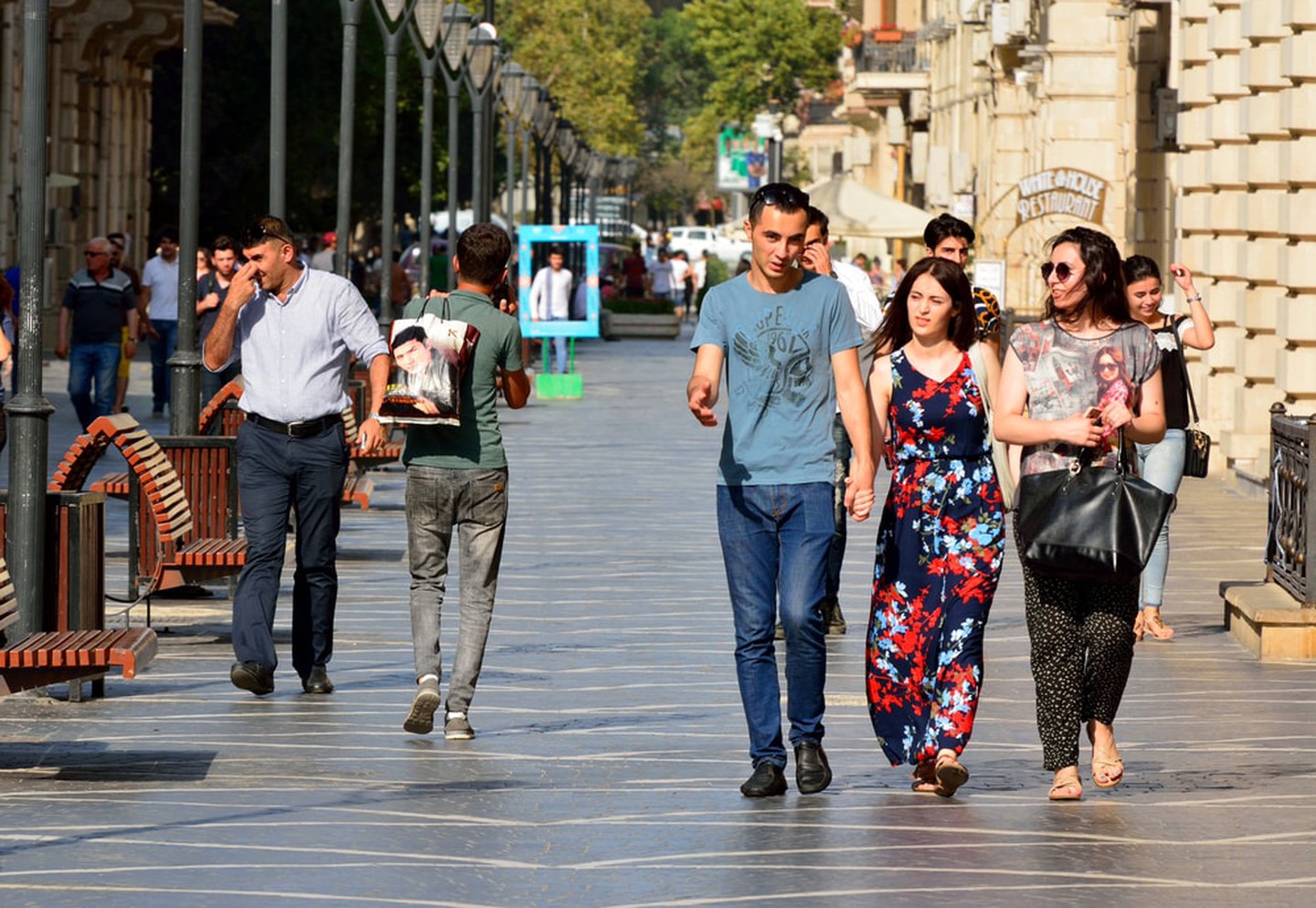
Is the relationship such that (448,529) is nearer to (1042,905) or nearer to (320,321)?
(320,321)

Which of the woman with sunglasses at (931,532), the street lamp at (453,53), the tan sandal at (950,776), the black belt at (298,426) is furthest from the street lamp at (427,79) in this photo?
A: the tan sandal at (950,776)

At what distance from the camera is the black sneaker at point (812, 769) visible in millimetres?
8203

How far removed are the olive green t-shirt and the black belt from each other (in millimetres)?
819

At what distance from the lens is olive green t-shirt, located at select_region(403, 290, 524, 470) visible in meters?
9.32

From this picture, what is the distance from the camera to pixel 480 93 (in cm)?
3431

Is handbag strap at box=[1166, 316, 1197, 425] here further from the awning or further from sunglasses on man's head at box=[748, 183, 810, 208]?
the awning

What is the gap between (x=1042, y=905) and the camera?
21.9 feet

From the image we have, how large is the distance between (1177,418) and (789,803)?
4599 millimetres

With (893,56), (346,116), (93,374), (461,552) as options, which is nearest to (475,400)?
(461,552)

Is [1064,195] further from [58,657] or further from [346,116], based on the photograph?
[58,657]

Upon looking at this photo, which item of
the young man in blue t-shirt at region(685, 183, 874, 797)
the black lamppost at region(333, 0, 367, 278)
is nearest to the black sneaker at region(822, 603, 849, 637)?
the young man in blue t-shirt at region(685, 183, 874, 797)

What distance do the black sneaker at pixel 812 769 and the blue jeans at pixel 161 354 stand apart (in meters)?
17.5

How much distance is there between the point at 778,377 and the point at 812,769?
1.14 meters

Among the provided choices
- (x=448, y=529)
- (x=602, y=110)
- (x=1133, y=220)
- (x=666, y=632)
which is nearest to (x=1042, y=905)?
(x=448, y=529)
